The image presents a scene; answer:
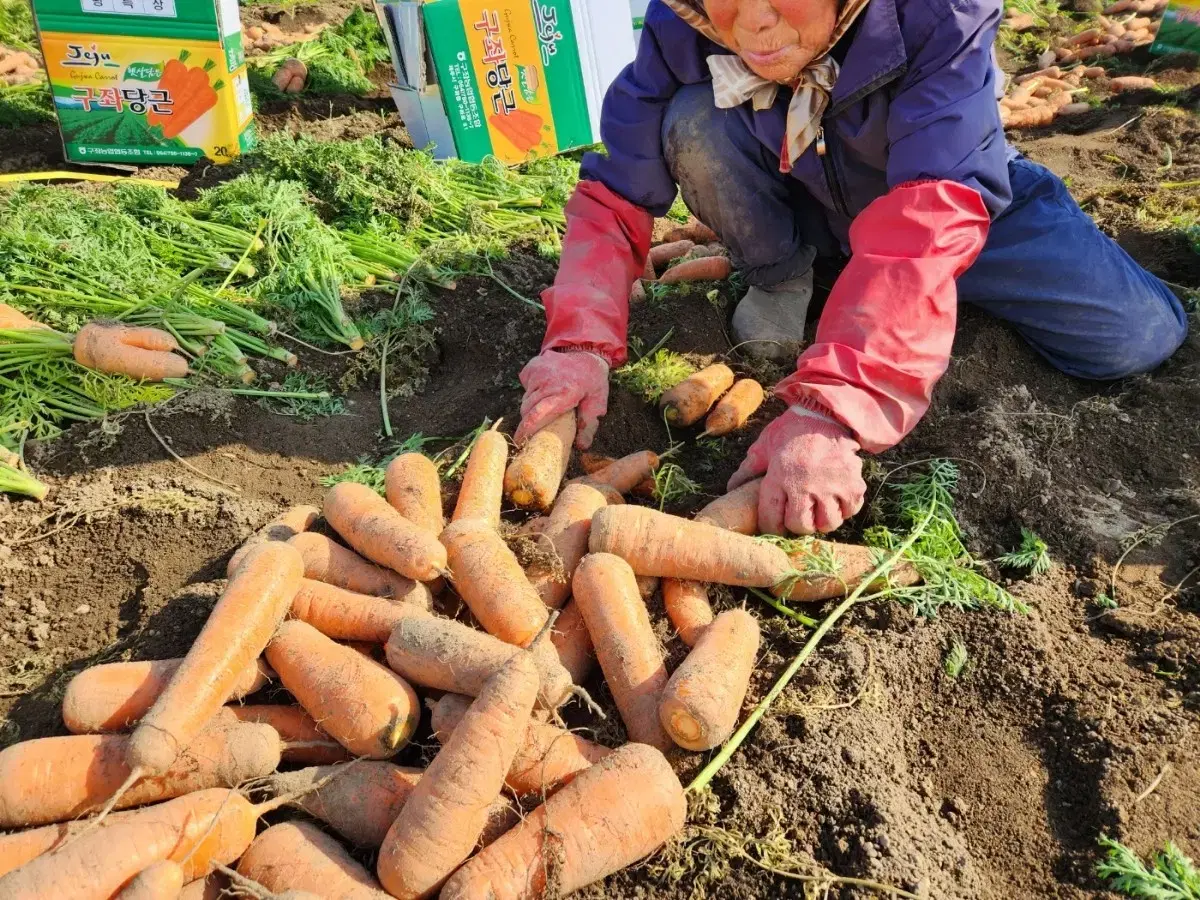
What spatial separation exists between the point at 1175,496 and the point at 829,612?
1392 millimetres

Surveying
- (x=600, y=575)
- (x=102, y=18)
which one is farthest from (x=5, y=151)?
(x=600, y=575)

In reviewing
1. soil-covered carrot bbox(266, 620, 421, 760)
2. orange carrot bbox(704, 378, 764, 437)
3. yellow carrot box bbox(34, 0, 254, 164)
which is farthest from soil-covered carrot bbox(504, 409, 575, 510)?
yellow carrot box bbox(34, 0, 254, 164)

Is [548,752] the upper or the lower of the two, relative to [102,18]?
lower

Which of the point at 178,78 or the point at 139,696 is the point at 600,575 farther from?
the point at 178,78

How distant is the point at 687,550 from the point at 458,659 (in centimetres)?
73

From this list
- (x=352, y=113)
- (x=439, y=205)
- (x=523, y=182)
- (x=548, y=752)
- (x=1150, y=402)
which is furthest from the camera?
(x=352, y=113)

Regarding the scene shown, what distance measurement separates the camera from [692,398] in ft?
10.8

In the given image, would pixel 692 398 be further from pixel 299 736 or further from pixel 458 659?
pixel 299 736

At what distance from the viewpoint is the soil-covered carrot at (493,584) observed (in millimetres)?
2387

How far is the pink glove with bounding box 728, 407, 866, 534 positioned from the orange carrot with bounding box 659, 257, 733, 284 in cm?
156

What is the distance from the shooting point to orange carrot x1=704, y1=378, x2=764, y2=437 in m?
3.24

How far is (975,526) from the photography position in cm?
287

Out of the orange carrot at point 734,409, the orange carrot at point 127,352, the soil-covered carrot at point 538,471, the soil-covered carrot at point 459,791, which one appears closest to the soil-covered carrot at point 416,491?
the soil-covered carrot at point 538,471

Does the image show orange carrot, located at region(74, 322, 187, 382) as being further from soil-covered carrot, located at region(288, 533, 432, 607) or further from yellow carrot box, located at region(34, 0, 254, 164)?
yellow carrot box, located at region(34, 0, 254, 164)
